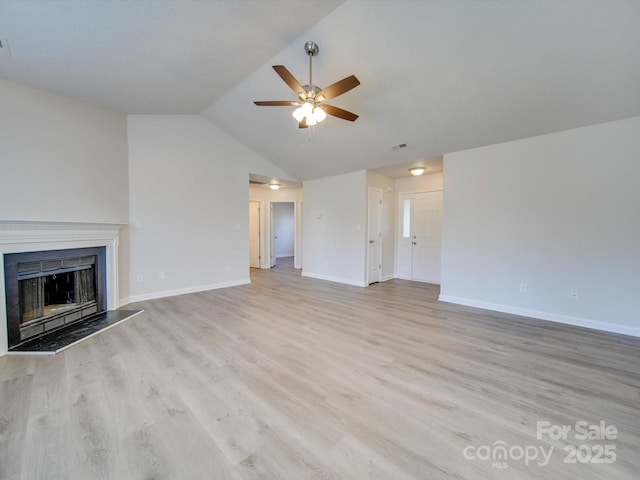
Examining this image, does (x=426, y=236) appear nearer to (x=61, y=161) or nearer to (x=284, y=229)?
(x=284, y=229)

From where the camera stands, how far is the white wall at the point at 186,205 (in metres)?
4.42

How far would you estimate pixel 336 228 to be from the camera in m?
6.10

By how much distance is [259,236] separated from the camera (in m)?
8.17

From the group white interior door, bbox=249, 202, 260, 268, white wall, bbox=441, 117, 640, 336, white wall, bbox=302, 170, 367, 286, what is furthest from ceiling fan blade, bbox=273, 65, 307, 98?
white interior door, bbox=249, 202, 260, 268

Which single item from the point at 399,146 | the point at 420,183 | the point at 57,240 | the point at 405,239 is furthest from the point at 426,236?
the point at 57,240

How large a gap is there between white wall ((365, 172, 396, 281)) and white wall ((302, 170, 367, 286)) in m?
0.72

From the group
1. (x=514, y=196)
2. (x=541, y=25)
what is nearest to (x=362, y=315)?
(x=514, y=196)

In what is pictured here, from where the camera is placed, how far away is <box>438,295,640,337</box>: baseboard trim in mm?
3137

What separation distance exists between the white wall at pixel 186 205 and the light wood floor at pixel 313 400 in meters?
1.49

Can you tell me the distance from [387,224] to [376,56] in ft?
12.9

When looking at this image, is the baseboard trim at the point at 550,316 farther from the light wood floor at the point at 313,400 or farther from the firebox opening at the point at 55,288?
the firebox opening at the point at 55,288

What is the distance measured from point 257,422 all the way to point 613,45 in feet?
14.3

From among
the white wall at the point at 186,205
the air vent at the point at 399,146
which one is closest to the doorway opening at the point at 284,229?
the white wall at the point at 186,205

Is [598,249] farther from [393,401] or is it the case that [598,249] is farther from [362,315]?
[393,401]
